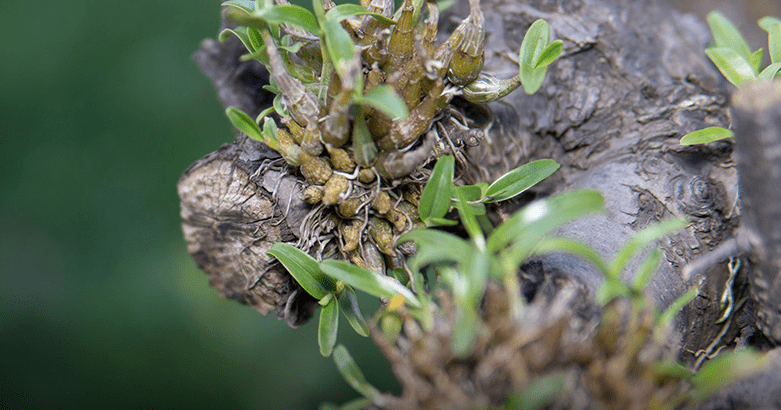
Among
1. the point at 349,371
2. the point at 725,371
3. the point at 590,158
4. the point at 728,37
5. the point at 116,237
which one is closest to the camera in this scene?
the point at 725,371

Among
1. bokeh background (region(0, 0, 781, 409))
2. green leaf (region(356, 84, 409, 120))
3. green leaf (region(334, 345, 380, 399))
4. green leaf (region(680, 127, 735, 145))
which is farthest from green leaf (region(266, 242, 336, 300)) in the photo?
bokeh background (region(0, 0, 781, 409))

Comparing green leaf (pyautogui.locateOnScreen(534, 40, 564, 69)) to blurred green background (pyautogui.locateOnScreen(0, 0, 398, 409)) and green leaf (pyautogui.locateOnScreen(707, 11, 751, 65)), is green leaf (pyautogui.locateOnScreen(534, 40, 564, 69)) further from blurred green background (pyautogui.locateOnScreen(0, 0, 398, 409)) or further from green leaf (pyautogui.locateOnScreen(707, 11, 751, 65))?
blurred green background (pyautogui.locateOnScreen(0, 0, 398, 409))

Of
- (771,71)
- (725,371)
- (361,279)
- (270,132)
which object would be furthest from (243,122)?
(771,71)

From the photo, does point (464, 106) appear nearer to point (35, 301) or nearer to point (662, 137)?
point (662, 137)

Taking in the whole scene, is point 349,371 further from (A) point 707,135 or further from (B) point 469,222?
(A) point 707,135

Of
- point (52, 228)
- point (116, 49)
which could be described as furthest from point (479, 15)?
point (52, 228)

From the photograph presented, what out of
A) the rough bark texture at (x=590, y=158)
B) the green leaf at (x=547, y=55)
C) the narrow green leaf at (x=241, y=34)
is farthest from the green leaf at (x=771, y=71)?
the narrow green leaf at (x=241, y=34)
